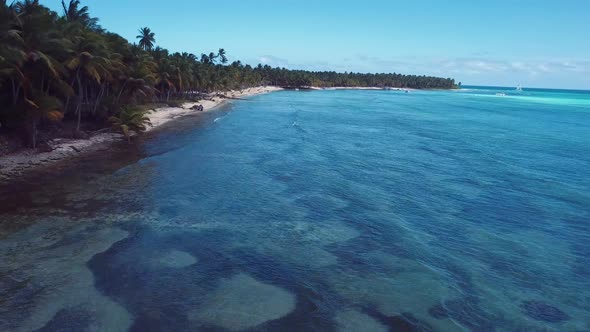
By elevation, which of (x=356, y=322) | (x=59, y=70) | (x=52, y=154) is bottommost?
(x=356, y=322)

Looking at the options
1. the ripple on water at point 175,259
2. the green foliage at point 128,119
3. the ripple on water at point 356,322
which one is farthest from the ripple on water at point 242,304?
the green foliage at point 128,119

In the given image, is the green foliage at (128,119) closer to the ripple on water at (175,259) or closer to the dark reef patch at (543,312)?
the ripple on water at (175,259)

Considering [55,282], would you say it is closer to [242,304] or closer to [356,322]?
[242,304]

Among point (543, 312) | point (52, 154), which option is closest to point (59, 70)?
point (52, 154)

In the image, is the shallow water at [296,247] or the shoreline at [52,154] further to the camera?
the shoreline at [52,154]

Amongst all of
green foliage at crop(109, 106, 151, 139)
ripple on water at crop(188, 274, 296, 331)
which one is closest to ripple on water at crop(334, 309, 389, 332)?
ripple on water at crop(188, 274, 296, 331)

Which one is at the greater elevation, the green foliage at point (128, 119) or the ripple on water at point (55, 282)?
the green foliage at point (128, 119)
